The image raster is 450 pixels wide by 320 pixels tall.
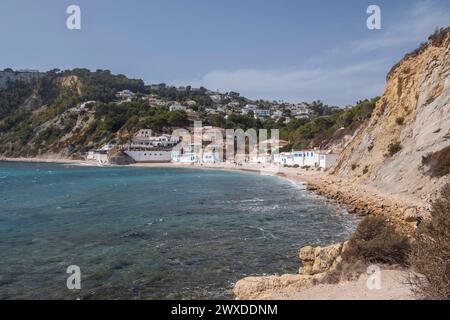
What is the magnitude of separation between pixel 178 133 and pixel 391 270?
111177 mm

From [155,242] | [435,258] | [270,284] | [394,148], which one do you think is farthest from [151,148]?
[435,258]

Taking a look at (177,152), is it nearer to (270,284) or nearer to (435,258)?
(270,284)

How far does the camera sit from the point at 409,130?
100ft

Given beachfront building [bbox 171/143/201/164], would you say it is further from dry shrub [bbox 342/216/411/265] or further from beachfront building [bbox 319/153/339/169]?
dry shrub [bbox 342/216/411/265]

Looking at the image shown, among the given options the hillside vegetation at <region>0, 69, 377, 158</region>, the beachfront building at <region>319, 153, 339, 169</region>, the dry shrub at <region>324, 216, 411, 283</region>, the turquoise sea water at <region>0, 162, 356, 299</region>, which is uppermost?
the hillside vegetation at <region>0, 69, 377, 158</region>

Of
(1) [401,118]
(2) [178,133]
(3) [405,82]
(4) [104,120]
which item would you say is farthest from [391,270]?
(4) [104,120]

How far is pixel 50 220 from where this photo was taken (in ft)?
77.8

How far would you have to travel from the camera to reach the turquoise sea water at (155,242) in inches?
478

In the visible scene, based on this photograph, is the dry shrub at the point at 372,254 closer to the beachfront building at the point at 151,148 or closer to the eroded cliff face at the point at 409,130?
the eroded cliff face at the point at 409,130

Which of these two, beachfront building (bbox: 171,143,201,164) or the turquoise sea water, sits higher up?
beachfront building (bbox: 171,143,201,164)

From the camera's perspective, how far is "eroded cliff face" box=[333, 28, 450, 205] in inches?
966

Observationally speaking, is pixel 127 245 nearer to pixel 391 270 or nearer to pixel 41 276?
pixel 41 276

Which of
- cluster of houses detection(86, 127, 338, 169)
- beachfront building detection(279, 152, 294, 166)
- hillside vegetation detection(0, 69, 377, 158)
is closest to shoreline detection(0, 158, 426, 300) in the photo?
beachfront building detection(279, 152, 294, 166)

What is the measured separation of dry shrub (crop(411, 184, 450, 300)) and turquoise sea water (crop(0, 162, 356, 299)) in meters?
5.64
